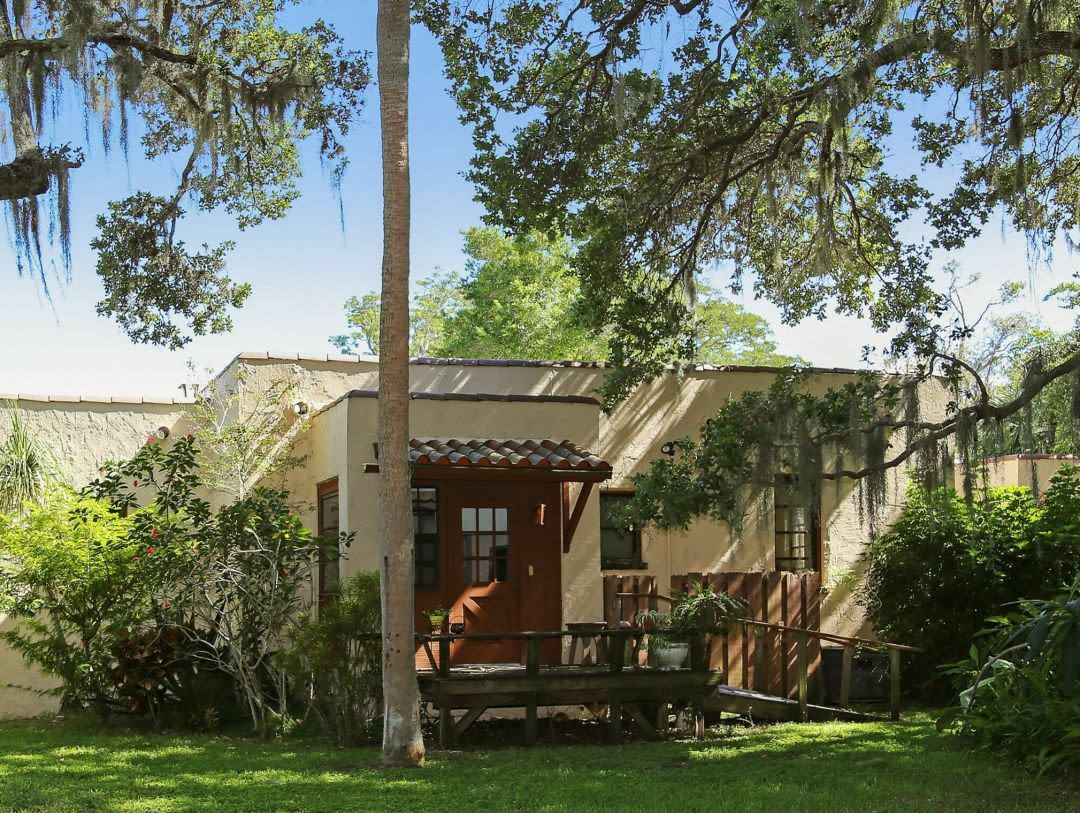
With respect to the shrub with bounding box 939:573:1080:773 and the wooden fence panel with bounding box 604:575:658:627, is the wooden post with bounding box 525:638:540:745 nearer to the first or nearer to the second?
the wooden fence panel with bounding box 604:575:658:627

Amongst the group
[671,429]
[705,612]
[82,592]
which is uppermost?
[671,429]

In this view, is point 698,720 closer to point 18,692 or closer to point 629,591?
point 629,591

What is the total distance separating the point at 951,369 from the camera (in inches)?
433

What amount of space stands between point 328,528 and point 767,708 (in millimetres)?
5241

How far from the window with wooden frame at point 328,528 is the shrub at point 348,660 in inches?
55.6

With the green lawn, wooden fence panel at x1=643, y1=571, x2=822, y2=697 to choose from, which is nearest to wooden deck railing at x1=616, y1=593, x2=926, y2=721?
wooden fence panel at x1=643, y1=571, x2=822, y2=697

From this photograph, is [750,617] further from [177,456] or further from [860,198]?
[177,456]

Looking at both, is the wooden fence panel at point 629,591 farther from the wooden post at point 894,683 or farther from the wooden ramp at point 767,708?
the wooden post at point 894,683

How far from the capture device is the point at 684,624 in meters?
11.2

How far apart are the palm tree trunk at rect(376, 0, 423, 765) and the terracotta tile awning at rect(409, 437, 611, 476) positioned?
1845mm

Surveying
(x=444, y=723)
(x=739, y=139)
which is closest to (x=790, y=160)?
(x=739, y=139)

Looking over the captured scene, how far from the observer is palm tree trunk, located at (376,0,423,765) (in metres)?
9.27

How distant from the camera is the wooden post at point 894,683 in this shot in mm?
11883

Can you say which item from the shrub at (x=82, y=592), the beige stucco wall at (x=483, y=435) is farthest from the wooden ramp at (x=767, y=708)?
the shrub at (x=82, y=592)
